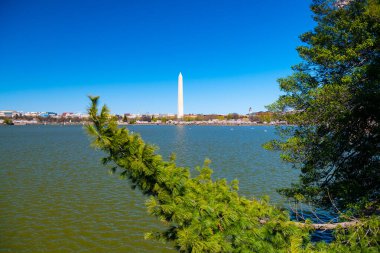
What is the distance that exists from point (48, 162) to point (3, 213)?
66.3 ft

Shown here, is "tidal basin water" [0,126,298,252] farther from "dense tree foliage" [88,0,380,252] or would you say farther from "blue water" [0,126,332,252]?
"dense tree foliage" [88,0,380,252]

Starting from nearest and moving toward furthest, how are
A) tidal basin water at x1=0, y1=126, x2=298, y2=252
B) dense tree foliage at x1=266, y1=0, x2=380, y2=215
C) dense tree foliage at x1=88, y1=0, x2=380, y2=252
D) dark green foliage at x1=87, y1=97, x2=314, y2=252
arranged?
dark green foliage at x1=87, y1=97, x2=314, y2=252
dense tree foliage at x1=88, y1=0, x2=380, y2=252
dense tree foliage at x1=266, y1=0, x2=380, y2=215
tidal basin water at x1=0, y1=126, x2=298, y2=252

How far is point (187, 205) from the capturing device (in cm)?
535

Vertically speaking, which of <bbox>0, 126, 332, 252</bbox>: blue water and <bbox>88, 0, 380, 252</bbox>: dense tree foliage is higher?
<bbox>88, 0, 380, 252</bbox>: dense tree foliage

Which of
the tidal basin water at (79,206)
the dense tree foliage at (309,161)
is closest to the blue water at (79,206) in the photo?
the tidal basin water at (79,206)

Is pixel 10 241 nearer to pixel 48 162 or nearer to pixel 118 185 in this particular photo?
pixel 118 185

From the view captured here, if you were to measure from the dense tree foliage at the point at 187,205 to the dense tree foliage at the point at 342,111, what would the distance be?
13.5 ft

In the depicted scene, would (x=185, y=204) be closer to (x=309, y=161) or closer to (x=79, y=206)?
(x=309, y=161)

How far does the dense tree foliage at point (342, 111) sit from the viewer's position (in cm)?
1021

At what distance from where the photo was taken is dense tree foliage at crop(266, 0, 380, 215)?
10.2 meters

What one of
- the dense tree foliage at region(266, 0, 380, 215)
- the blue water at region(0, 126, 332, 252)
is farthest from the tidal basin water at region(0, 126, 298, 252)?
the dense tree foliage at region(266, 0, 380, 215)

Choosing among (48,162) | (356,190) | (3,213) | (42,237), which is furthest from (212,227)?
(48,162)

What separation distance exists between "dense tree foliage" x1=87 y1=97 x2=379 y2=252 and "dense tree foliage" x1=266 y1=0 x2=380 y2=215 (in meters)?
4.13

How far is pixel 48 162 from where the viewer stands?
37344 millimetres
